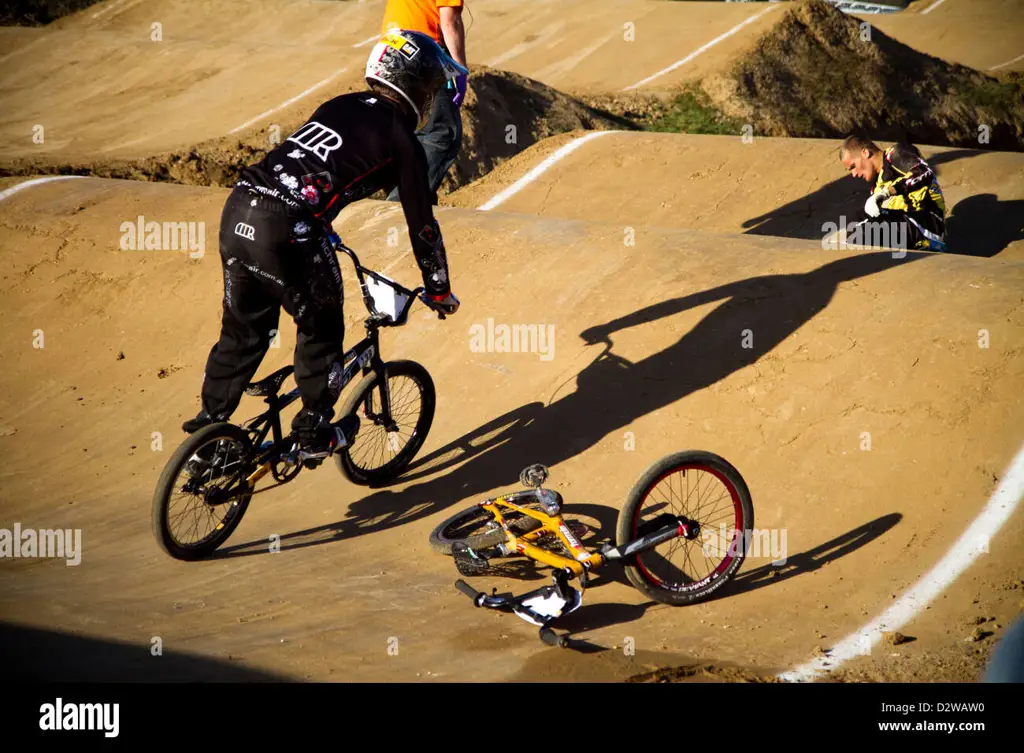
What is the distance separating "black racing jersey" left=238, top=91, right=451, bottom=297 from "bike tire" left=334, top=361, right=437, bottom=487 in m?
1.23

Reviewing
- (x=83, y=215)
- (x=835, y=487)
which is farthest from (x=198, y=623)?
(x=83, y=215)

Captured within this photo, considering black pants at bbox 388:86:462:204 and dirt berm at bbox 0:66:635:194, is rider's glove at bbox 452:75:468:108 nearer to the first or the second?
black pants at bbox 388:86:462:204

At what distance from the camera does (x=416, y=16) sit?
330 inches

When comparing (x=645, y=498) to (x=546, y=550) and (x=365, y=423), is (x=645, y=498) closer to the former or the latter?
(x=546, y=550)

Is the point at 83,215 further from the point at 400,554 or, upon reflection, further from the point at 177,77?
the point at 177,77

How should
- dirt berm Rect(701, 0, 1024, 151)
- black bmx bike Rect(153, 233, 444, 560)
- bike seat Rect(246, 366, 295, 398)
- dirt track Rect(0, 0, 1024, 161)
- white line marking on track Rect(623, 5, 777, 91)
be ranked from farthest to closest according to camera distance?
white line marking on track Rect(623, 5, 777, 91), dirt berm Rect(701, 0, 1024, 151), dirt track Rect(0, 0, 1024, 161), bike seat Rect(246, 366, 295, 398), black bmx bike Rect(153, 233, 444, 560)

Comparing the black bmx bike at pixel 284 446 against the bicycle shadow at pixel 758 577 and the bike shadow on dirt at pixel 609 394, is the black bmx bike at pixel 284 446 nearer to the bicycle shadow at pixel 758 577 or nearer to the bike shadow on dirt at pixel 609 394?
the bike shadow on dirt at pixel 609 394

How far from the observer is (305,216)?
5.45 metres

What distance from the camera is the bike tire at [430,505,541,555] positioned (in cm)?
527

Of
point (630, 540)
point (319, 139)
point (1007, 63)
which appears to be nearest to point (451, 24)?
point (319, 139)

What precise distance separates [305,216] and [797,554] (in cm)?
342

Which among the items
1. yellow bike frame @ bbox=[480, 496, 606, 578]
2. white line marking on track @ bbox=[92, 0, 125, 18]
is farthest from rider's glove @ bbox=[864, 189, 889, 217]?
white line marking on track @ bbox=[92, 0, 125, 18]

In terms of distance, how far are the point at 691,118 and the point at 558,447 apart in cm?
1307

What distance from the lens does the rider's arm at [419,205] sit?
5.59 m
